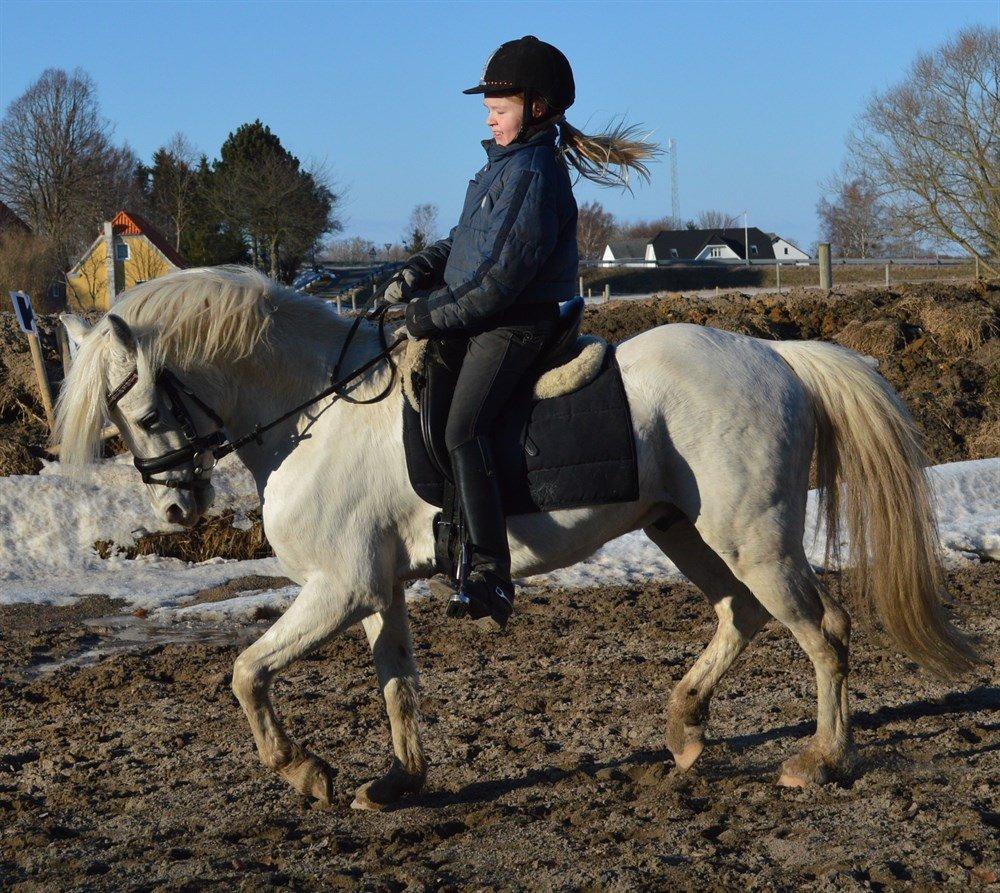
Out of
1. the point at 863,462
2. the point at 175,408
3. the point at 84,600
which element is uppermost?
the point at 175,408

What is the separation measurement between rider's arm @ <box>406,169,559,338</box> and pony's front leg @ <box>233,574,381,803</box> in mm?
1073

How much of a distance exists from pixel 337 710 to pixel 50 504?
5.60 m

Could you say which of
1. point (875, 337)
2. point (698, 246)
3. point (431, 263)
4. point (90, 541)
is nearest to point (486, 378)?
point (431, 263)

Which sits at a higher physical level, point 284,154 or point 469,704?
point 284,154

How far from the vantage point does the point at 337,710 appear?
5.50 metres

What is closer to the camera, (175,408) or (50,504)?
(175,408)

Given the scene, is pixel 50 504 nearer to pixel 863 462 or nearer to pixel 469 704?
pixel 469 704

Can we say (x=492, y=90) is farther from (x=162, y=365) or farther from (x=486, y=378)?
(x=162, y=365)

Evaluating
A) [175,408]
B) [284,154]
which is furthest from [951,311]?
[284,154]

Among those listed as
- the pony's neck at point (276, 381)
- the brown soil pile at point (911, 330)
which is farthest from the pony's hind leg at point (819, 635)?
the brown soil pile at point (911, 330)

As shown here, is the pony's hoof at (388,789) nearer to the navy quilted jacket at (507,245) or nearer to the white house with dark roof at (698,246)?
the navy quilted jacket at (507,245)

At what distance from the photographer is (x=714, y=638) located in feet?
15.9

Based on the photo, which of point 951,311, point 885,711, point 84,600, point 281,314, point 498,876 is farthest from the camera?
point 951,311

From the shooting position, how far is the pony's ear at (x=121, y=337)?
13.3ft
